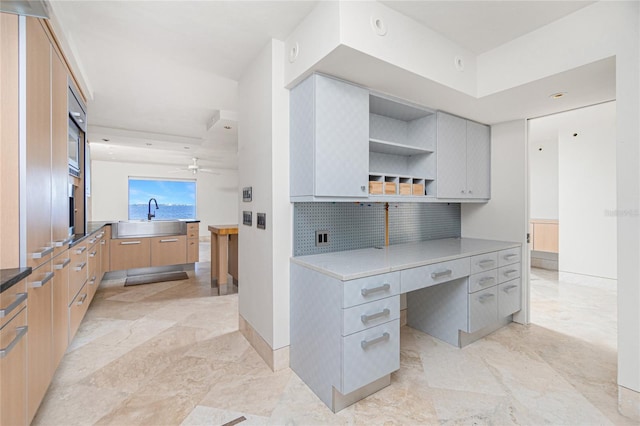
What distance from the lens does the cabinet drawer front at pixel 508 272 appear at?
8.95 ft

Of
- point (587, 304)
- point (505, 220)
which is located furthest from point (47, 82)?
point (587, 304)

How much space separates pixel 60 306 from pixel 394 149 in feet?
9.08

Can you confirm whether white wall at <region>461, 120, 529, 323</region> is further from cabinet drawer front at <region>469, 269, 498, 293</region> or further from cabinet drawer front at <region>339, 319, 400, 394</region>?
cabinet drawer front at <region>339, 319, 400, 394</region>

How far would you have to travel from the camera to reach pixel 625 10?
170 centimetres

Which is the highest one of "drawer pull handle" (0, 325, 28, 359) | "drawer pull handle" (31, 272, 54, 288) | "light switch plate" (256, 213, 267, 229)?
"light switch plate" (256, 213, 267, 229)

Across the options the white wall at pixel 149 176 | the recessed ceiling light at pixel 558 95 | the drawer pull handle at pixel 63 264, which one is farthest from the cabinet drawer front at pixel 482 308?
the white wall at pixel 149 176

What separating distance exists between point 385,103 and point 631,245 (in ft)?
5.96

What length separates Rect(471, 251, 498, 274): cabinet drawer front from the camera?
2449 millimetres

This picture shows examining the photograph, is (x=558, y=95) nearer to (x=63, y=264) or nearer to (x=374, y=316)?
(x=374, y=316)

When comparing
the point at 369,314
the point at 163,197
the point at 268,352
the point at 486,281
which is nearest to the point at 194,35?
the point at 369,314

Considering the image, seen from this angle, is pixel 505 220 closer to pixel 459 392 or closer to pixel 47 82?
pixel 459 392

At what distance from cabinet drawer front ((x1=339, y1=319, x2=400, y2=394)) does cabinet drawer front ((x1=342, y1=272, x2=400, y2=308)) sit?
0.19 m

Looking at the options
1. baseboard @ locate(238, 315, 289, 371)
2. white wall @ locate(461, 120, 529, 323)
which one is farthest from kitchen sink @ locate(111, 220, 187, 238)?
white wall @ locate(461, 120, 529, 323)

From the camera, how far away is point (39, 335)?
155 cm
